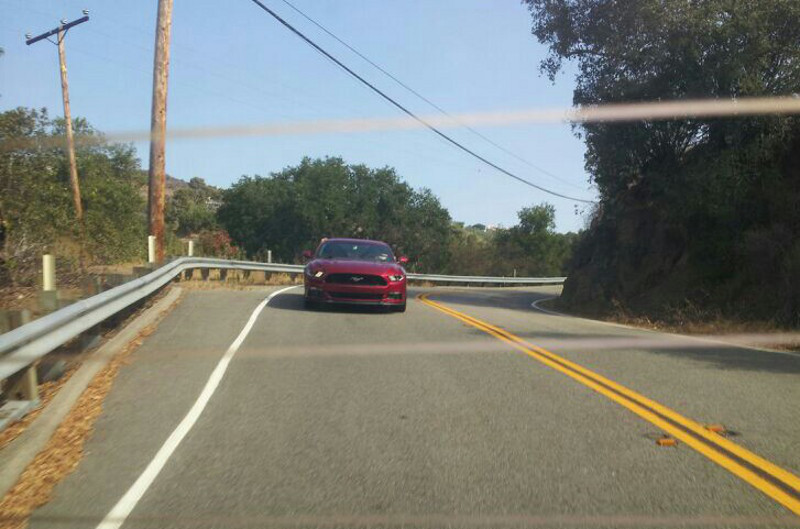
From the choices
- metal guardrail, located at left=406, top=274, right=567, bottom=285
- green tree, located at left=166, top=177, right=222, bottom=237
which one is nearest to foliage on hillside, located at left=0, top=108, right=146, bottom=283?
metal guardrail, located at left=406, top=274, right=567, bottom=285

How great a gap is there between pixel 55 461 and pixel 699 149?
18.8m

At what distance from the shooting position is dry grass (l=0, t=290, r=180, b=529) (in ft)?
14.5

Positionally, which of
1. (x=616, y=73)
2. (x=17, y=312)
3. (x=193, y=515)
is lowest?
(x=193, y=515)

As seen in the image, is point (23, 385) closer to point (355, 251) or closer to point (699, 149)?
point (355, 251)

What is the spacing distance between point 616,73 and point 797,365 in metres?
13.4

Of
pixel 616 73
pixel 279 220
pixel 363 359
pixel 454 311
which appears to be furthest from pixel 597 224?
pixel 279 220

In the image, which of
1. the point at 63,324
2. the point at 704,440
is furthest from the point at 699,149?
the point at 63,324

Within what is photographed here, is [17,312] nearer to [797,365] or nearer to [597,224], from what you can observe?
[797,365]

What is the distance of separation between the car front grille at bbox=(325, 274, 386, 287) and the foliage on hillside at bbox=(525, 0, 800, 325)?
8.24 m

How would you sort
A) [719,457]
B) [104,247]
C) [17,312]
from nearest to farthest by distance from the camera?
[719,457]
[17,312]
[104,247]

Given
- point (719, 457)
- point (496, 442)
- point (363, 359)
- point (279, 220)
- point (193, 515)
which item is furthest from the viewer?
point (279, 220)

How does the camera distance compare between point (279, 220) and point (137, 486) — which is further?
point (279, 220)

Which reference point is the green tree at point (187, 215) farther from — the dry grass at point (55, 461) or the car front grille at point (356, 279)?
the dry grass at point (55, 461)

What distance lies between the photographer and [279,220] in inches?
2360
